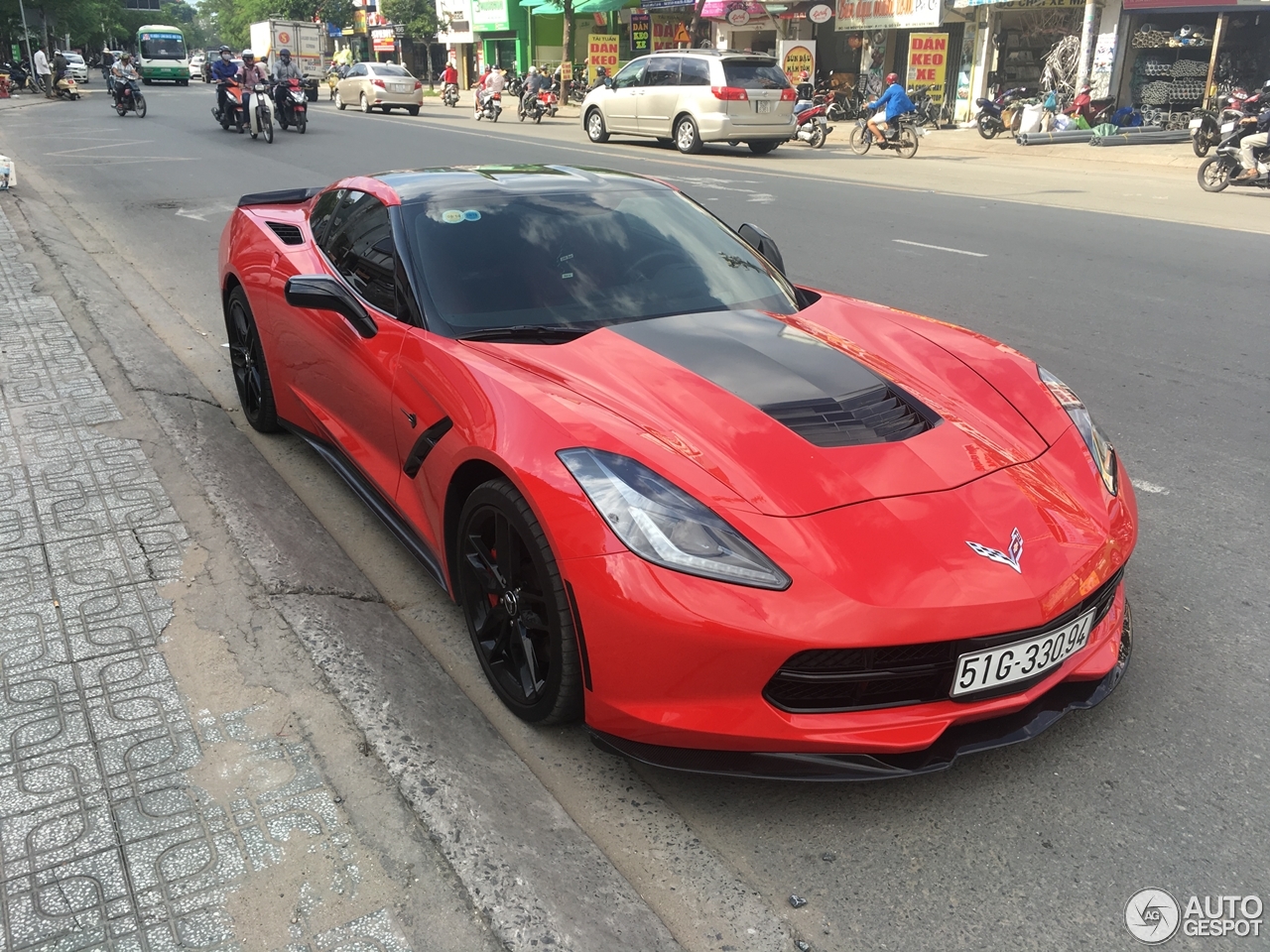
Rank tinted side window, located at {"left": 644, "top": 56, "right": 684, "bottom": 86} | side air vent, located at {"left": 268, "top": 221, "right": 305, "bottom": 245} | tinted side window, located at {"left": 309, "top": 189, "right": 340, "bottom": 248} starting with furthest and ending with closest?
tinted side window, located at {"left": 644, "top": 56, "right": 684, "bottom": 86} → side air vent, located at {"left": 268, "top": 221, "right": 305, "bottom": 245} → tinted side window, located at {"left": 309, "top": 189, "right": 340, "bottom": 248}

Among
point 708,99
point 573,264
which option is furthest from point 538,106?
point 573,264

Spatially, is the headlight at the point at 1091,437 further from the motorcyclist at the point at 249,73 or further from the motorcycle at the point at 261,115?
the motorcyclist at the point at 249,73

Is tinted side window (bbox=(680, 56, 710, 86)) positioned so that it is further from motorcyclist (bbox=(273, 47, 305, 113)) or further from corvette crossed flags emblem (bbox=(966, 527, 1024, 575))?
corvette crossed flags emblem (bbox=(966, 527, 1024, 575))

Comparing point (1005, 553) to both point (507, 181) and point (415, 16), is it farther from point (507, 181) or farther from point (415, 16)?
point (415, 16)

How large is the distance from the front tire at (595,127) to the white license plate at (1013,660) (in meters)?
22.8

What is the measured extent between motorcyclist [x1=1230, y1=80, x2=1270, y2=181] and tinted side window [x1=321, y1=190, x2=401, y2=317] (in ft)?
49.7

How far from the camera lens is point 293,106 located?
23.8m

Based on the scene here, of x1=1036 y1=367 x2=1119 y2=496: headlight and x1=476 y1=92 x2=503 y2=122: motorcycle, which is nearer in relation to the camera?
x1=1036 y1=367 x2=1119 y2=496: headlight

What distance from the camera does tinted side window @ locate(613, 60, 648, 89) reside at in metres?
22.7

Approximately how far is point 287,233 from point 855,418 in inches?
124

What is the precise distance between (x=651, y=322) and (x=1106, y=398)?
336 cm

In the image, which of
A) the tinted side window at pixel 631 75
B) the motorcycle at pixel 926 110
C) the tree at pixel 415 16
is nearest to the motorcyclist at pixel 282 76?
the tinted side window at pixel 631 75

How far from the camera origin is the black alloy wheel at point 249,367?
16.2 ft

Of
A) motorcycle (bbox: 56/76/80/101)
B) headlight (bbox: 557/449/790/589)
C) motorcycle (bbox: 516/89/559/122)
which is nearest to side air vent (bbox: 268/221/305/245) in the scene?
headlight (bbox: 557/449/790/589)
